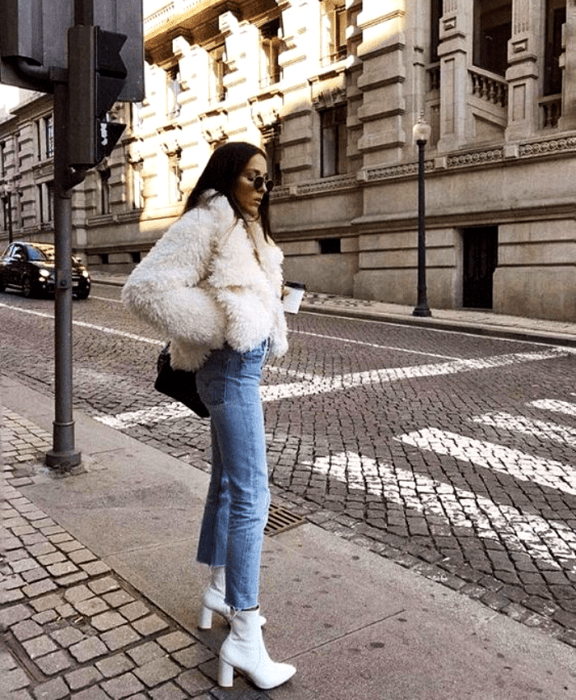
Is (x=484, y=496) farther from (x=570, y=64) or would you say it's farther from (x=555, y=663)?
(x=570, y=64)

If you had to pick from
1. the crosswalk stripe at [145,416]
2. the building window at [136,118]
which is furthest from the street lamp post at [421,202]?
the building window at [136,118]

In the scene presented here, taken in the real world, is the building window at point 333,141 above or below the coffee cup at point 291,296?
above

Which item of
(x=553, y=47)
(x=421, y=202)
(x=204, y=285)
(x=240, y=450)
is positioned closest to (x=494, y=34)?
(x=553, y=47)

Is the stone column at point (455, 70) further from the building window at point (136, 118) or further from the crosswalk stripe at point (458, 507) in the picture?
the building window at point (136, 118)

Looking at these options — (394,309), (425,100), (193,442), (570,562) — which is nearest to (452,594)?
(570,562)

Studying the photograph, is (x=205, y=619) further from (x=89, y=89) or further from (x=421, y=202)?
(x=421, y=202)

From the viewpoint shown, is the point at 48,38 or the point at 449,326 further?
the point at 449,326

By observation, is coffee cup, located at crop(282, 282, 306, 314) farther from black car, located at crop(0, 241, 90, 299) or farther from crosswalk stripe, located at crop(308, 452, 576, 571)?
black car, located at crop(0, 241, 90, 299)

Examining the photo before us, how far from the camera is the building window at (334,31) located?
23.4 meters

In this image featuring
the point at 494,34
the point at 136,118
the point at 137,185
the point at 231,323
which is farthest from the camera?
the point at 137,185

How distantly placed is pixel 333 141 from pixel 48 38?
2024cm

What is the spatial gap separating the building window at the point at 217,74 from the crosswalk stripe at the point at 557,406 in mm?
23986

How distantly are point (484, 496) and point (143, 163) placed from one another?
3142cm

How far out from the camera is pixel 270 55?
2670 cm
